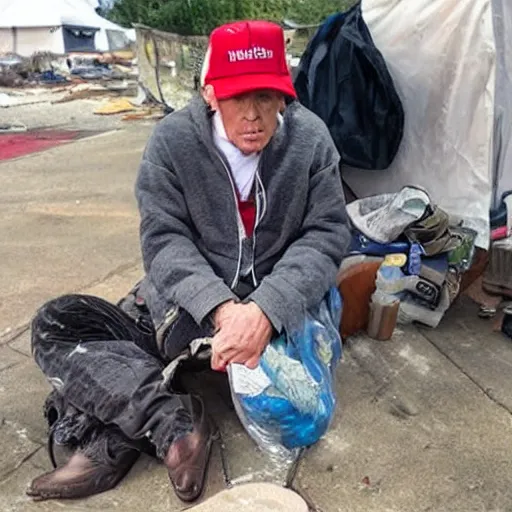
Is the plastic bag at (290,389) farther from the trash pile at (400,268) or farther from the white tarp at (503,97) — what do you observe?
the white tarp at (503,97)

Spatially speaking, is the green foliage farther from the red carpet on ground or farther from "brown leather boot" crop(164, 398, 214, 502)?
"brown leather boot" crop(164, 398, 214, 502)

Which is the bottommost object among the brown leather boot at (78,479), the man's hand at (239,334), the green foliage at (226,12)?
the green foliage at (226,12)

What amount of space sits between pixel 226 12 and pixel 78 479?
52.6 feet

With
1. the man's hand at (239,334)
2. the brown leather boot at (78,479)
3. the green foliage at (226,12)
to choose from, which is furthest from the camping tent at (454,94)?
the green foliage at (226,12)

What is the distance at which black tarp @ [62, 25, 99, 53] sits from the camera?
2383 cm

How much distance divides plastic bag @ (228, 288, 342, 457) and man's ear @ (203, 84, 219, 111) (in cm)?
70

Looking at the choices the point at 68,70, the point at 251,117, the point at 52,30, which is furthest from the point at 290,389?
the point at 52,30

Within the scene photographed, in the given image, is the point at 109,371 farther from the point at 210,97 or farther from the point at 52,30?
the point at 52,30

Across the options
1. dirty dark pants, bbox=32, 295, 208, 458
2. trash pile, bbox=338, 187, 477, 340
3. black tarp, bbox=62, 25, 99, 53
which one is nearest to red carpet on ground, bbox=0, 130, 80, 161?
trash pile, bbox=338, 187, 477, 340

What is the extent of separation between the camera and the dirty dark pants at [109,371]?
6.91 feet

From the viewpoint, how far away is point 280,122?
2.29m

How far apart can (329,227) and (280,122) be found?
368 millimetres

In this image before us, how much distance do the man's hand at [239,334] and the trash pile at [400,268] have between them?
3.34 feet

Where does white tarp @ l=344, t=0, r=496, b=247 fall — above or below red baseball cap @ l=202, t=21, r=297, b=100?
below
